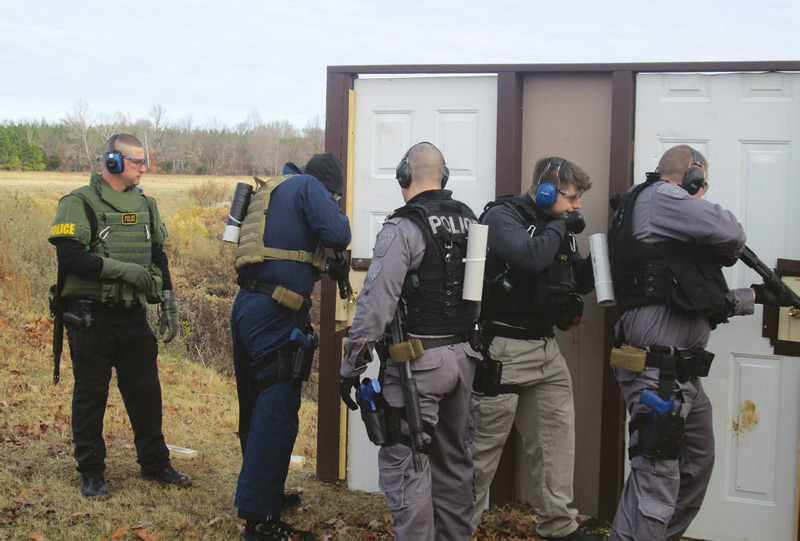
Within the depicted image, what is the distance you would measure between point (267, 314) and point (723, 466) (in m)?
2.88

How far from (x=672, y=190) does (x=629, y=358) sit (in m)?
0.85

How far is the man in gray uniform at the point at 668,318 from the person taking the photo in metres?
3.45

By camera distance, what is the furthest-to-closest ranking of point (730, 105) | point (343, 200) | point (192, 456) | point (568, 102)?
point (192, 456) < point (343, 200) < point (568, 102) < point (730, 105)

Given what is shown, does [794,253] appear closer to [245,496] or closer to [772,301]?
[772,301]

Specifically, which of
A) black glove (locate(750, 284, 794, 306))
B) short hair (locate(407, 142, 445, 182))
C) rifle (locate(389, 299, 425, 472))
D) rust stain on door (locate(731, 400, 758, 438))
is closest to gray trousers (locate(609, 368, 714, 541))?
black glove (locate(750, 284, 794, 306))

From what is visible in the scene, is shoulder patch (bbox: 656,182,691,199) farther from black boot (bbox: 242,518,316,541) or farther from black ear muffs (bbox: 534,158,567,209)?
black boot (bbox: 242,518,316,541)

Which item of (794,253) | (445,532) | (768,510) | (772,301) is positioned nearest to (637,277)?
(772,301)

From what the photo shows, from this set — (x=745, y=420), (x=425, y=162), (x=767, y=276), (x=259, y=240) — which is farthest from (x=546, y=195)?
(x=745, y=420)

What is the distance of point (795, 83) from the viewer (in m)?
4.23

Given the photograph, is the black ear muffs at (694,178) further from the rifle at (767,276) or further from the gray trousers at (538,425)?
the gray trousers at (538,425)

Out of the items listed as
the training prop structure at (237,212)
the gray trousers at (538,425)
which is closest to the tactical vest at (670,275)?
the gray trousers at (538,425)

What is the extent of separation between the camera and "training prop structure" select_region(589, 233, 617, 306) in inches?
149

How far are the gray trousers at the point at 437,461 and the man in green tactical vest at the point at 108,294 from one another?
6.65 feet

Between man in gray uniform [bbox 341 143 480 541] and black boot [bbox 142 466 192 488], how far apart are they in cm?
204
